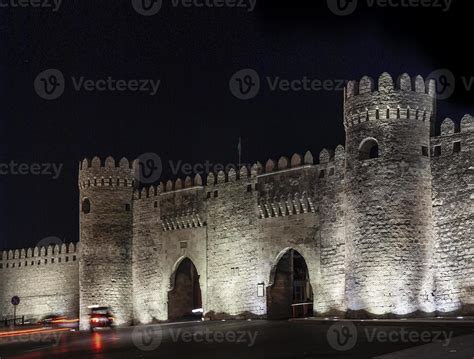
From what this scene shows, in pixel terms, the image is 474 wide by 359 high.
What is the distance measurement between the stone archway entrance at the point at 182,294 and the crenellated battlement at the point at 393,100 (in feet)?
31.9

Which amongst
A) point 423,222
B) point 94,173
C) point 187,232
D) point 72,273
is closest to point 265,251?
point 187,232

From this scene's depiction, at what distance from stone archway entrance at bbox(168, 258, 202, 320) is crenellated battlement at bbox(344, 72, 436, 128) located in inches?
383

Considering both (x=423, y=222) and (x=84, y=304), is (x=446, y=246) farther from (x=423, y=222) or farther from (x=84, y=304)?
(x=84, y=304)

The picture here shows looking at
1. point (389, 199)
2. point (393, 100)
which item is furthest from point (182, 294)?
point (393, 100)

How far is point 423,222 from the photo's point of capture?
21.5 m

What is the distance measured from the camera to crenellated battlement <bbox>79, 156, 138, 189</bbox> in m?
30.4

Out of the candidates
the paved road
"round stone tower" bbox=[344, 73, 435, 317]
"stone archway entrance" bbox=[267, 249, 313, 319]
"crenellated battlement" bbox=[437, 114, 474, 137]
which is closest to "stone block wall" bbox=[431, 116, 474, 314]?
"crenellated battlement" bbox=[437, 114, 474, 137]

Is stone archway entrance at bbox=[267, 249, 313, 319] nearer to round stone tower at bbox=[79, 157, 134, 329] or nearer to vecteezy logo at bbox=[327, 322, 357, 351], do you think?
vecteezy logo at bbox=[327, 322, 357, 351]

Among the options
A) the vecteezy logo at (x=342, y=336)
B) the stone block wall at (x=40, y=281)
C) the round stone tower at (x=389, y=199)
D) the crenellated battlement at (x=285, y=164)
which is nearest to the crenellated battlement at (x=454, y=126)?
the round stone tower at (x=389, y=199)

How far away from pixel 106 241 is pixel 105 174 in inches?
95.3

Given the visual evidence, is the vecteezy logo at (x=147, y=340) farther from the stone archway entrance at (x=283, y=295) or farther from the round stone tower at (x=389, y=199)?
the round stone tower at (x=389, y=199)

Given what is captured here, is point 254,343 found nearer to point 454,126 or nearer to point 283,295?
point 454,126

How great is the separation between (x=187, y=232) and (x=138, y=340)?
860 cm

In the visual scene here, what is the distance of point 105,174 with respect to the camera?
30.5 meters
